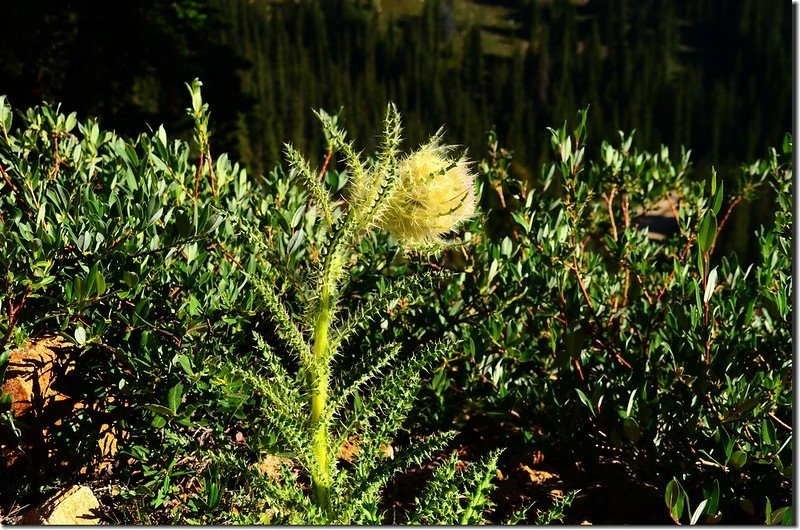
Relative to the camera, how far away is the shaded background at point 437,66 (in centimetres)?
934

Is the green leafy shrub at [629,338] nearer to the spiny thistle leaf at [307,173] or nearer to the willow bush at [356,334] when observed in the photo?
the willow bush at [356,334]

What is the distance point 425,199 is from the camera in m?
1.85

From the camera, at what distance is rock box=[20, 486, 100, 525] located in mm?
2213

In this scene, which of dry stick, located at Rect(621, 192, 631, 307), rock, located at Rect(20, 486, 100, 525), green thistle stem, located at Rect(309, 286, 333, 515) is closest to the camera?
green thistle stem, located at Rect(309, 286, 333, 515)

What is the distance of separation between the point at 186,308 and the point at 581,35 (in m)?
37.1

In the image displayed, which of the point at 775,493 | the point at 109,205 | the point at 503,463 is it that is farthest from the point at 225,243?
the point at 775,493

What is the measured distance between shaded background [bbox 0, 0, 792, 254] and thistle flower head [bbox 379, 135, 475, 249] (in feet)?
25.3

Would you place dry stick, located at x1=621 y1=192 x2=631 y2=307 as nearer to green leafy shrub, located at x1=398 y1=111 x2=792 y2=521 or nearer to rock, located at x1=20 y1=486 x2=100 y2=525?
green leafy shrub, located at x1=398 y1=111 x2=792 y2=521

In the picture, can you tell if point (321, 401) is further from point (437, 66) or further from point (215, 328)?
point (437, 66)

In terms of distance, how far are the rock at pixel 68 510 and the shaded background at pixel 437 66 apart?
23.6 feet

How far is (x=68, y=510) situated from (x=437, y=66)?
4799cm

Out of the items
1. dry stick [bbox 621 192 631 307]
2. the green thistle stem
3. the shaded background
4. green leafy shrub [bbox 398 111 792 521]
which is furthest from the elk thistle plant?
the shaded background

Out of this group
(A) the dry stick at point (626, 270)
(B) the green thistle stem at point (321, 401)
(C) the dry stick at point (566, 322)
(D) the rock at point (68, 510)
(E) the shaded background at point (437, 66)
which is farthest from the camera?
(E) the shaded background at point (437, 66)

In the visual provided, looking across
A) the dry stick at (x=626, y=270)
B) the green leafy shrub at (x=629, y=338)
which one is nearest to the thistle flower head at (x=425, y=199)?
the green leafy shrub at (x=629, y=338)
